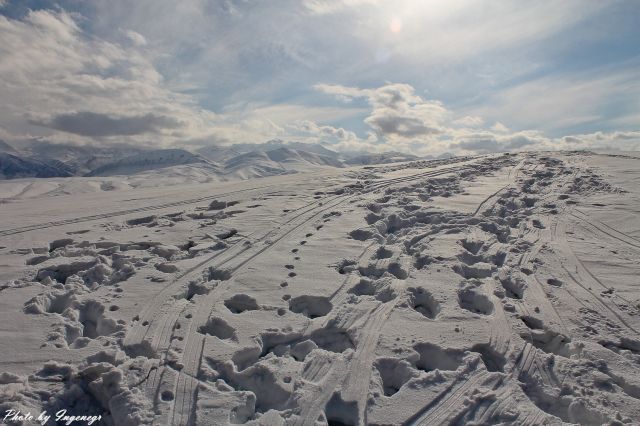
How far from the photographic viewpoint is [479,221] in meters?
9.96

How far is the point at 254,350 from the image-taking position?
4953mm

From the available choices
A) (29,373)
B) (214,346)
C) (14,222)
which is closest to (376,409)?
(214,346)

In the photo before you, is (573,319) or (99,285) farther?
(99,285)

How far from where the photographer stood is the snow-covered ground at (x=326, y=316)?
4.10 m

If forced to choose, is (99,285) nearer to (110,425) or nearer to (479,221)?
(110,425)

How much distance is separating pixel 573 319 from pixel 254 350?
4549 millimetres

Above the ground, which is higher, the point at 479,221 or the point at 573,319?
the point at 479,221

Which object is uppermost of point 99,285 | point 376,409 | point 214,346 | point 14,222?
point 14,222

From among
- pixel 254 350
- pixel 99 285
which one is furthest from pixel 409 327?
pixel 99 285

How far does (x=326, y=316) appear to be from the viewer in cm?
565

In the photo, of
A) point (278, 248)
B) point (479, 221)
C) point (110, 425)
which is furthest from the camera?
point (479, 221)

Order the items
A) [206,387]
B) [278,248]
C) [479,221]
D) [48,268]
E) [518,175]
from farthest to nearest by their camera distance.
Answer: [518,175], [479,221], [278,248], [48,268], [206,387]

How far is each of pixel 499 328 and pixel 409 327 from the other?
1243 mm

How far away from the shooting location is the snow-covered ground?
161 inches
